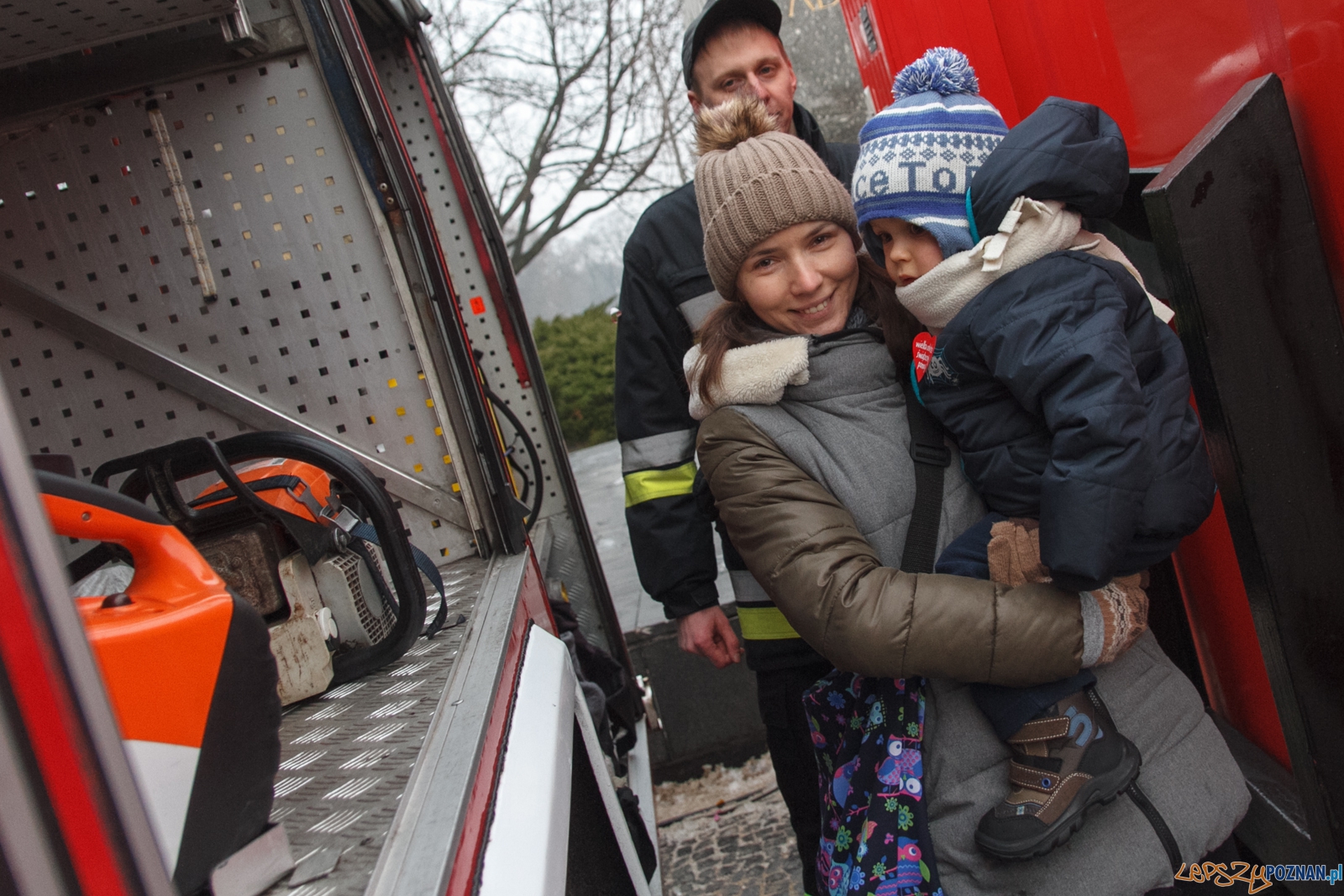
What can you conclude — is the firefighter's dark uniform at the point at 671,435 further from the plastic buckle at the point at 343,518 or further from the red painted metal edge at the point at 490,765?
the plastic buckle at the point at 343,518

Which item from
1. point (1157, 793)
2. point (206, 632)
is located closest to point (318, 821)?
point (206, 632)

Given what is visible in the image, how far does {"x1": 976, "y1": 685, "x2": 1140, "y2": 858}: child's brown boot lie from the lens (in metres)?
1.38

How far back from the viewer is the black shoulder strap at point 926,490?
157 cm

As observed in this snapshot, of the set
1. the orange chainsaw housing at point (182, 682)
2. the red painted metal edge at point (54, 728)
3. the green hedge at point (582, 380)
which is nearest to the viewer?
the red painted metal edge at point (54, 728)

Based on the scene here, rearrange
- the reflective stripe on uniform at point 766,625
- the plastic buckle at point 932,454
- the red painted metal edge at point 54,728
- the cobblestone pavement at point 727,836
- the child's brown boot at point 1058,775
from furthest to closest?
the cobblestone pavement at point 727,836 → the reflective stripe on uniform at point 766,625 → the plastic buckle at point 932,454 → the child's brown boot at point 1058,775 → the red painted metal edge at point 54,728

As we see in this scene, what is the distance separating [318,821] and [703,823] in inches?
110

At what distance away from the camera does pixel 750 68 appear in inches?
94.6

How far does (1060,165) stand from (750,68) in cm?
122

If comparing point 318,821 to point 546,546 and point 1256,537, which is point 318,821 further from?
point 546,546

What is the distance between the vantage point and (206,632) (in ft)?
3.00

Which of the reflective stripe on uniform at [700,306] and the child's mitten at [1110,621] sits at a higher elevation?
the reflective stripe on uniform at [700,306]

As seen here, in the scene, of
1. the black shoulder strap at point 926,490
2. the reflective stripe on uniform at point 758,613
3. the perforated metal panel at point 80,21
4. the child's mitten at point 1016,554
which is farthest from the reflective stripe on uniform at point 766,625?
the perforated metal panel at point 80,21

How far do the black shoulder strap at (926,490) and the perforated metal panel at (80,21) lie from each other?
1.72m

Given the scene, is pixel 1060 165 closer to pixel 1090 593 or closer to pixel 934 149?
pixel 934 149
